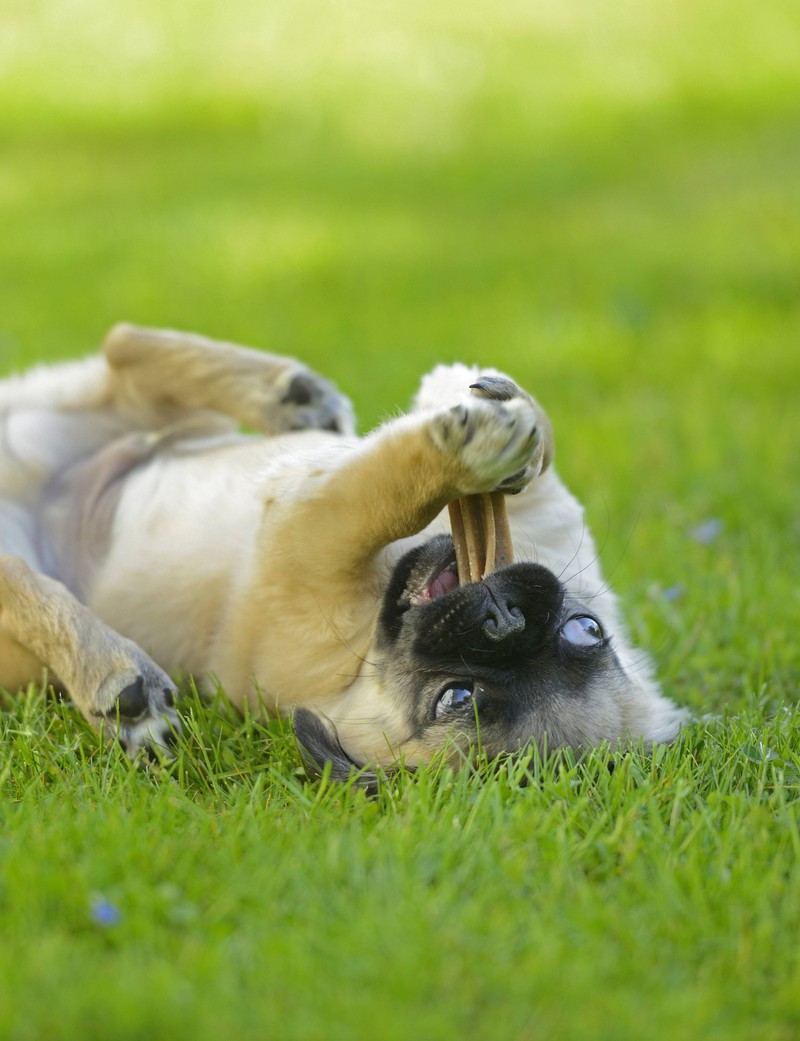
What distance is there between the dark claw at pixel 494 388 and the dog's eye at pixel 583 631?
23.6 inches

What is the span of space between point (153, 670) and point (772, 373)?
4.50 m

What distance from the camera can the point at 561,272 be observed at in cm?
843

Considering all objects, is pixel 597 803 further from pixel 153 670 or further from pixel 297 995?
pixel 153 670

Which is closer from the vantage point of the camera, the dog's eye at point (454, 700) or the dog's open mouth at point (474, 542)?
the dog's eye at point (454, 700)

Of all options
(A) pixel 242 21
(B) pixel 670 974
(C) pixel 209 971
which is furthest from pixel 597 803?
(A) pixel 242 21

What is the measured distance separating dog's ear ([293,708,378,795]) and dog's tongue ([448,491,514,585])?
52 cm

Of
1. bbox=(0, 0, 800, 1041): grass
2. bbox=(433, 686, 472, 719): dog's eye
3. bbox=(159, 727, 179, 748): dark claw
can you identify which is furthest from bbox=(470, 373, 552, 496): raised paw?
bbox=(159, 727, 179, 748): dark claw

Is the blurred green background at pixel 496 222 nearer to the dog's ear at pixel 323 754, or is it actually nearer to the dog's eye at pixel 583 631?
the dog's eye at pixel 583 631

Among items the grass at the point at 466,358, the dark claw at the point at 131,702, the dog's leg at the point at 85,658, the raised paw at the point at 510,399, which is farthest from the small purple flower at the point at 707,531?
the dark claw at the point at 131,702

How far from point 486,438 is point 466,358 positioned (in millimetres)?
3781

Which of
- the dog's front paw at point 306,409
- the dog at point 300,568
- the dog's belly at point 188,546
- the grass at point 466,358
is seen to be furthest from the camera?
the dog's front paw at point 306,409

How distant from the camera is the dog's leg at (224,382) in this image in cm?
420

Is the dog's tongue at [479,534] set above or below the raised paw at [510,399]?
below

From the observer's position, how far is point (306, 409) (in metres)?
4.21
